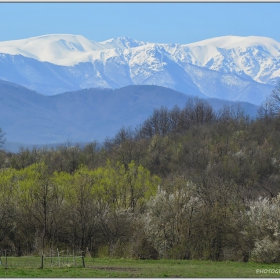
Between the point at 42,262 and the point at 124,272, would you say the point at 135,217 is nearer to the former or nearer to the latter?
the point at 42,262

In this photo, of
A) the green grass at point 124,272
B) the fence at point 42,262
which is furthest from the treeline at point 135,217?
the fence at point 42,262

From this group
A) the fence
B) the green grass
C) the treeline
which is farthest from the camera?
the treeline

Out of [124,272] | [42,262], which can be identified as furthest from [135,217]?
[124,272]

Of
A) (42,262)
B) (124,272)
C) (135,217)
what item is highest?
(135,217)

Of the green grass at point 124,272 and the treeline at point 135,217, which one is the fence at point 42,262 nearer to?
the green grass at point 124,272

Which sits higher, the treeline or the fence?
the treeline

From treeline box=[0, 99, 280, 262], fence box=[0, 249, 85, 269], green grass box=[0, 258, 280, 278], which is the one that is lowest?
green grass box=[0, 258, 280, 278]

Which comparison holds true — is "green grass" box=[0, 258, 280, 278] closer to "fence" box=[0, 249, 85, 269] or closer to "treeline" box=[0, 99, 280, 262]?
"fence" box=[0, 249, 85, 269]

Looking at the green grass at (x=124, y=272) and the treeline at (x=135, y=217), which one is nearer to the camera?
the green grass at (x=124, y=272)

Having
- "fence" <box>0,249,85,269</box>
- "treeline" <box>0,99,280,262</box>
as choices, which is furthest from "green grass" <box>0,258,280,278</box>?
"treeline" <box>0,99,280,262</box>

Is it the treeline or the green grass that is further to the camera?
the treeline

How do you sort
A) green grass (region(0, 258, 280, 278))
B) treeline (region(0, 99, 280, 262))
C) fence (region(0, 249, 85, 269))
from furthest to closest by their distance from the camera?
treeline (region(0, 99, 280, 262))
fence (region(0, 249, 85, 269))
green grass (region(0, 258, 280, 278))

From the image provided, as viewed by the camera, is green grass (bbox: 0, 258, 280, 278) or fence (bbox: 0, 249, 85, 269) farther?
fence (bbox: 0, 249, 85, 269)

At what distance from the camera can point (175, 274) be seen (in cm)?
3281
